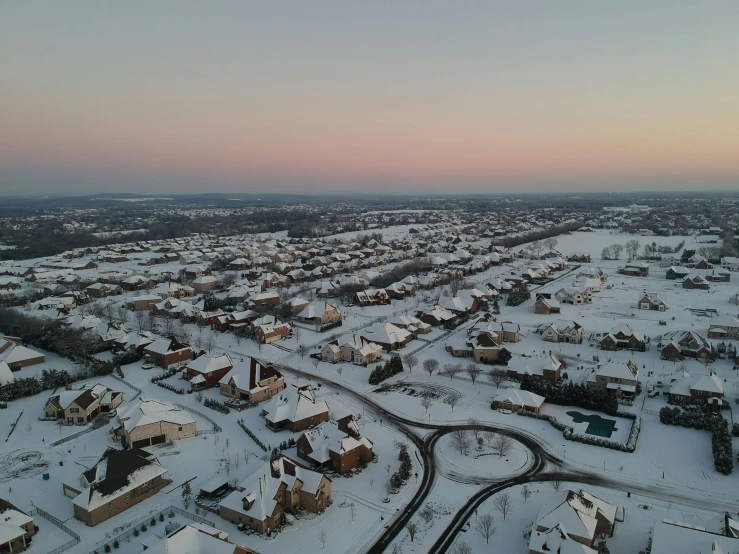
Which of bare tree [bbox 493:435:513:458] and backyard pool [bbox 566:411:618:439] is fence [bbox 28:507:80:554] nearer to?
bare tree [bbox 493:435:513:458]

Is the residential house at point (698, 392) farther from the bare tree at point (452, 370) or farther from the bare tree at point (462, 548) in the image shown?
the bare tree at point (462, 548)

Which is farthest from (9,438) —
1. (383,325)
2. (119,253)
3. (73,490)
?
(119,253)

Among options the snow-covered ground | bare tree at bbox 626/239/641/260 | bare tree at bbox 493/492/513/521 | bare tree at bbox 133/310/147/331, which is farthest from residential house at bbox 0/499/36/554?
bare tree at bbox 626/239/641/260

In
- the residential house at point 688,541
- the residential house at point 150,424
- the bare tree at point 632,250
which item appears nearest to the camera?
the residential house at point 688,541

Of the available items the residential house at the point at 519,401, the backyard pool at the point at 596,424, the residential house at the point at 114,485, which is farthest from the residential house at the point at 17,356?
the backyard pool at the point at 596,424

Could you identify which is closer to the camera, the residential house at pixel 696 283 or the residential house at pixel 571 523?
the residential house at pixel 571 523

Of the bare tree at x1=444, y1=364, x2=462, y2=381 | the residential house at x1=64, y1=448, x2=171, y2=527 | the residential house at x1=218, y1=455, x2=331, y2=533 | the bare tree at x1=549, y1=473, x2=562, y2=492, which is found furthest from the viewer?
the bare tree at x1=444, y1=364, x2=462, y2=381

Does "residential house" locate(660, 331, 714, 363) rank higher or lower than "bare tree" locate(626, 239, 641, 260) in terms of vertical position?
lower
